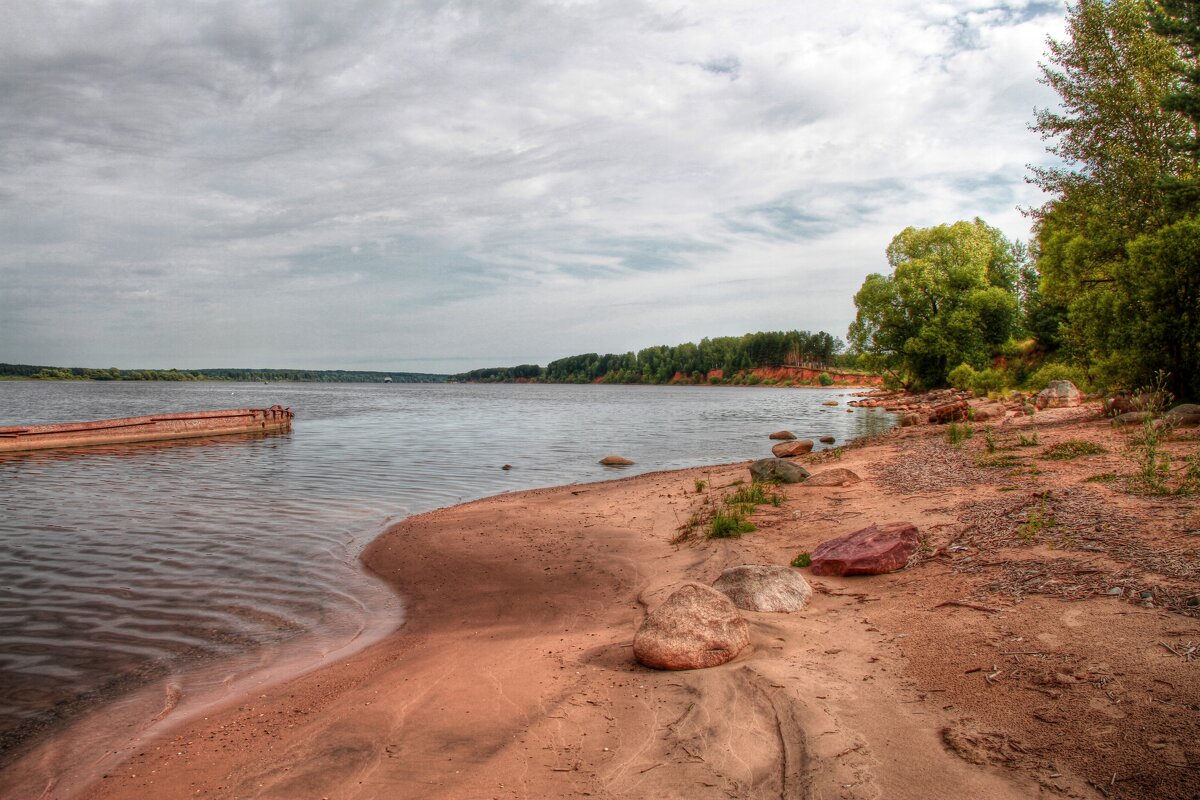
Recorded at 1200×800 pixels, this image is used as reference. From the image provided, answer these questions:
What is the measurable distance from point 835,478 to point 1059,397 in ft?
65.3

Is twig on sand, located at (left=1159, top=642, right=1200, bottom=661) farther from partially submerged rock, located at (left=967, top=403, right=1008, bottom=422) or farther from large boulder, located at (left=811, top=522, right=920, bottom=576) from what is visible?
partially submerged rock, located at (left=967, top=403, right=1008, bottom=422)

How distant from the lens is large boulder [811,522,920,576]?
7.99 m

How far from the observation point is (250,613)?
8.95 meters

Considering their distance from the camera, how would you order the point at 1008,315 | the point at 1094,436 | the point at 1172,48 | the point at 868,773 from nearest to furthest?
the point at 868,773 → the point at 1094,436 → the point at 1172,48 → the point at 1008,315

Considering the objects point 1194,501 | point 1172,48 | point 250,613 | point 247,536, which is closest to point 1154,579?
point 1194,501

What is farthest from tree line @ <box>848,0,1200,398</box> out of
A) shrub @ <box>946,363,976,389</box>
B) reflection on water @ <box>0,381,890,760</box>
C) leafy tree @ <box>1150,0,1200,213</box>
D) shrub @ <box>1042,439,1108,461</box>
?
reflection on water @ <box>0,381,890,760</box>

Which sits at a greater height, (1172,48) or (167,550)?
(1172,48)

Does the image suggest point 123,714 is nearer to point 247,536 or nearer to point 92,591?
point 92,591

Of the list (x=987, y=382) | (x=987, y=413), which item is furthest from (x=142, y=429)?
(x=987, y=382)

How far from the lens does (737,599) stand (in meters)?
7.36

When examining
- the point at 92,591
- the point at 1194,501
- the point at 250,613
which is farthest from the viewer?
the point at 92,591

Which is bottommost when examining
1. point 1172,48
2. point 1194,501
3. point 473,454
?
point 473,454

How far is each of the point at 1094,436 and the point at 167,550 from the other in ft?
63.7

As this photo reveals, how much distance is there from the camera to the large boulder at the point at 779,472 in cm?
1459
